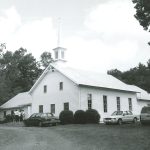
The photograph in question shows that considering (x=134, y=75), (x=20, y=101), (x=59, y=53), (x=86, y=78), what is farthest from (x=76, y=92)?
(x=134, y=75)

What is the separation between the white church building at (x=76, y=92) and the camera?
133 feet

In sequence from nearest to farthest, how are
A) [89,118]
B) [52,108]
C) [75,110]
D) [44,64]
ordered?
[89,118] < [75,110] < [52,108] < [44,64]

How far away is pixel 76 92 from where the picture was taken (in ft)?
131

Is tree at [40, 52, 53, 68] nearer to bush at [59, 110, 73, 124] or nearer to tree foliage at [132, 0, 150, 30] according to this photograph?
bush at [59, 110, 73, 124]

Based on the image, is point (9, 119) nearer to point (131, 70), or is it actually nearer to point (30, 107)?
point (30, 107)

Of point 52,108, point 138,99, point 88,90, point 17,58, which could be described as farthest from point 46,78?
point 17,58

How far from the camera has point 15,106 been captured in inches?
2103

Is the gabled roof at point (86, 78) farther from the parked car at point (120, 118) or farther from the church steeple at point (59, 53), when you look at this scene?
the parked car at point (120, 118)

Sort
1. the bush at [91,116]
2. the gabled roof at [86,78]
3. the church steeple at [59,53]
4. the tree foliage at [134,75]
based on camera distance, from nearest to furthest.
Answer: the bush at [91,116]
the gabled roof at [86,78]
the church steeple at [59,53]
the tree foliage at [134,75]

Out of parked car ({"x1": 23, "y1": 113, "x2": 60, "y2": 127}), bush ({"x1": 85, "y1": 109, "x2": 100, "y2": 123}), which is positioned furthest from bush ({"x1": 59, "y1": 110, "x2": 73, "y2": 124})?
bush ({"x1": 85, "y1": 109, "x2": 100, "y2": 123})

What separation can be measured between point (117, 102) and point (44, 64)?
145 feet

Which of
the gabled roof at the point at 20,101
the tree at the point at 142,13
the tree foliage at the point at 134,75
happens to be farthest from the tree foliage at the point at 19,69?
the tree at the point at 142,13

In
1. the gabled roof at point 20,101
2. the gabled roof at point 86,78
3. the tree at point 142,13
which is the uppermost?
the tree at point 142,13

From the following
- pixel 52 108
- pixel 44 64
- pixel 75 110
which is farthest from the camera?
pixel 44 64
